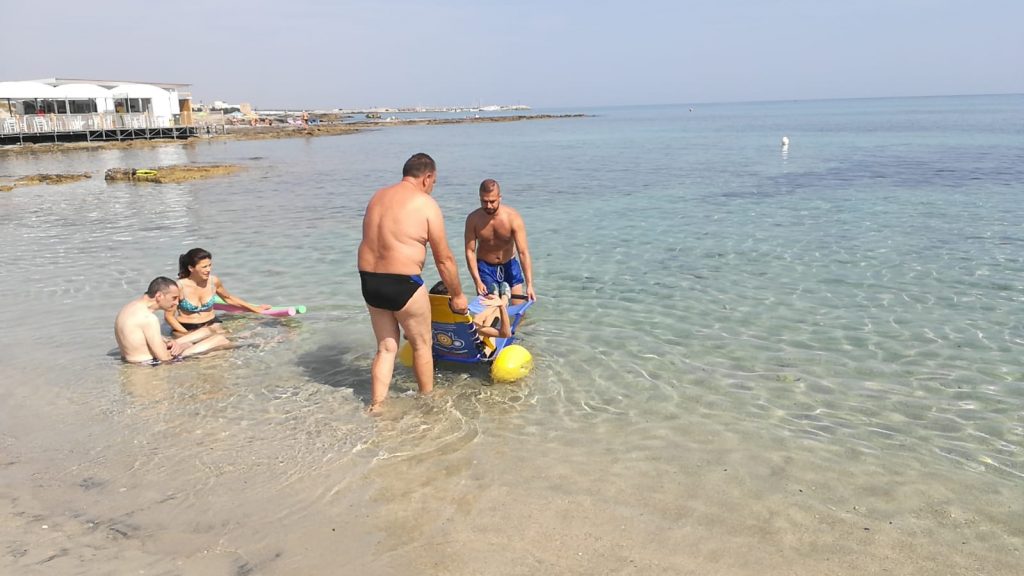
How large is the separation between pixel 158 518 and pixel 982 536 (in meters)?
4.71

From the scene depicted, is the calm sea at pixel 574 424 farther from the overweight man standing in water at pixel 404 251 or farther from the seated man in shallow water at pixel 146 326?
the overweight man standing in water at pixel 404 251

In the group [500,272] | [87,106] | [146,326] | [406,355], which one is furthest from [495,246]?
[87,106]

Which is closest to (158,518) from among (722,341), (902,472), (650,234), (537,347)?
(537,347)

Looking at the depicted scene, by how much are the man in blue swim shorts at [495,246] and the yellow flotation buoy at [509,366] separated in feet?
2.88

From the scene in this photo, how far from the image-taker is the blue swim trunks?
23.4 ft

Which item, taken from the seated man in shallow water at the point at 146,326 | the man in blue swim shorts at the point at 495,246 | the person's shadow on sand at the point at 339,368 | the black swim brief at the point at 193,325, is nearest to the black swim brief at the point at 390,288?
the person's shadow on sand at the point at 339,368

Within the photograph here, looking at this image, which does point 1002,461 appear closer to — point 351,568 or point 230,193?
point 351,568

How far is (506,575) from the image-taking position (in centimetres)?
345

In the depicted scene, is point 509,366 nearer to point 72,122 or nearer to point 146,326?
point 146,326

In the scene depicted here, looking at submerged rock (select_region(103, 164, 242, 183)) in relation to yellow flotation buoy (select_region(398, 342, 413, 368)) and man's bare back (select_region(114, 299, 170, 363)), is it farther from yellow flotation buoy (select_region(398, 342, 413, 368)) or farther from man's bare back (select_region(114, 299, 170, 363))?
yellow flotation buoy (select_region(398, 342, 413, 368))

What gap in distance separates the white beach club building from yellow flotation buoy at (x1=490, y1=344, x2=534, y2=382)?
1749 inches

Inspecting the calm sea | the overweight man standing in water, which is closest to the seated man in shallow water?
the calm sea

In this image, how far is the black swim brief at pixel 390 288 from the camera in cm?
496

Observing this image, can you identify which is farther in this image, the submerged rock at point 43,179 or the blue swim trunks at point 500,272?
the submerged rock at point 43,179
